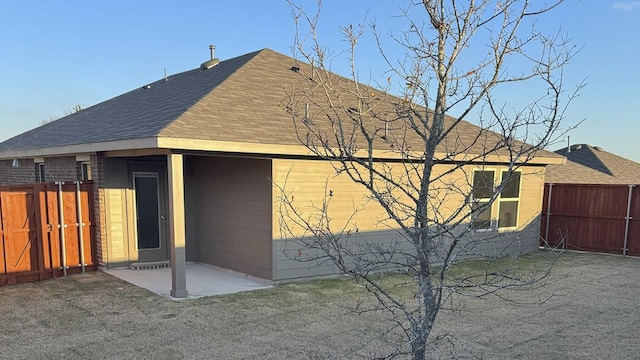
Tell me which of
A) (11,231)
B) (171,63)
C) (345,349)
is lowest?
(345,349)

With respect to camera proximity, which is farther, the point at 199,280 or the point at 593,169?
the point at 593,169

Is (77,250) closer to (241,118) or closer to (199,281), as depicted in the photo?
(199,281)

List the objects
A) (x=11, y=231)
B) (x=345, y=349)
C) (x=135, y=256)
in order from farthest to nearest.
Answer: (x=135, y=256) < (x=11, y=231) < (x=345, y=349)

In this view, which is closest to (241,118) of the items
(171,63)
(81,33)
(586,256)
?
(171,63)

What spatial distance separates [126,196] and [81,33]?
32.1 feet

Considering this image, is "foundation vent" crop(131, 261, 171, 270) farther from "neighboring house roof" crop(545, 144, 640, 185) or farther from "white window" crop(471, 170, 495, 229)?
"neighboring house roof" crop(545, 144, 640, 185)

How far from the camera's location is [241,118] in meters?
7.61

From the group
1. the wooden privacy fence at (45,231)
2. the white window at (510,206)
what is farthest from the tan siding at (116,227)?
the white window at (510,206)

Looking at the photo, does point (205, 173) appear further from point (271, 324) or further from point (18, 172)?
point (18, 172)

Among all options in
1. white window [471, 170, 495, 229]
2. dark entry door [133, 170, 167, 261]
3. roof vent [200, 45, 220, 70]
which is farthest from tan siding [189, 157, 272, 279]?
white window [471, 170, 495, 229]

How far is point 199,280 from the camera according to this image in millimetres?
7730

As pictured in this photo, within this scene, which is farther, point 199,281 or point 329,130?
point 329,130

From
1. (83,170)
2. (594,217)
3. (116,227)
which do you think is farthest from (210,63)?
(594,217)

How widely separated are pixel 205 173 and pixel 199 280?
242 centimetres
